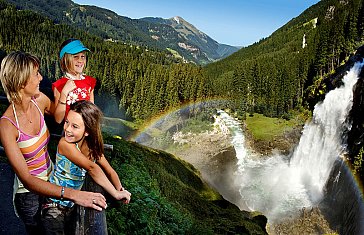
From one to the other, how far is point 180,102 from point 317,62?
3633cm

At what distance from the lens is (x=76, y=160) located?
12.8ft

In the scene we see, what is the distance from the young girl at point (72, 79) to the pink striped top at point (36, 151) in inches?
40.5

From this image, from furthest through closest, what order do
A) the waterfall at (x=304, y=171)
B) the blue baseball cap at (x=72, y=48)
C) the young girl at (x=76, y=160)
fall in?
the waterfall at (x=304, y=171)
the blue baseball cap at (x=72, y=48)
the young girl at (x=76, y=160)

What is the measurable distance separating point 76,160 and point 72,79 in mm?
2223

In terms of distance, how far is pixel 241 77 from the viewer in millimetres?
100188

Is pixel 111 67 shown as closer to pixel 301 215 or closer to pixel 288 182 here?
pixel 288 182

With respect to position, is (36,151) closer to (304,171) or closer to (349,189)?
(349,189)

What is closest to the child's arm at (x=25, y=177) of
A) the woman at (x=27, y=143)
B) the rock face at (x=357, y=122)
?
the woman at (x=27, y=143)

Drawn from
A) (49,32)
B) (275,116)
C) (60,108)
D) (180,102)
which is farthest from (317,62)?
(49,32)

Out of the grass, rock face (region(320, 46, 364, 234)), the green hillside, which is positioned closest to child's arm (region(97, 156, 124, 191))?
the green hillside

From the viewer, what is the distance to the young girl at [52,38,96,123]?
529 cm

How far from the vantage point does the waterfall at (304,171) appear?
3841 centimetres

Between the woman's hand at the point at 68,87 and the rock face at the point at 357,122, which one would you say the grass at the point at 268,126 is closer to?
the rock face at the point at 357,122

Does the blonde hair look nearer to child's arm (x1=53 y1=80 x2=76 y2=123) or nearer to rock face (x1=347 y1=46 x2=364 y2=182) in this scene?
child's arm (x1=53 y1=80 x2=76 y2=123)
